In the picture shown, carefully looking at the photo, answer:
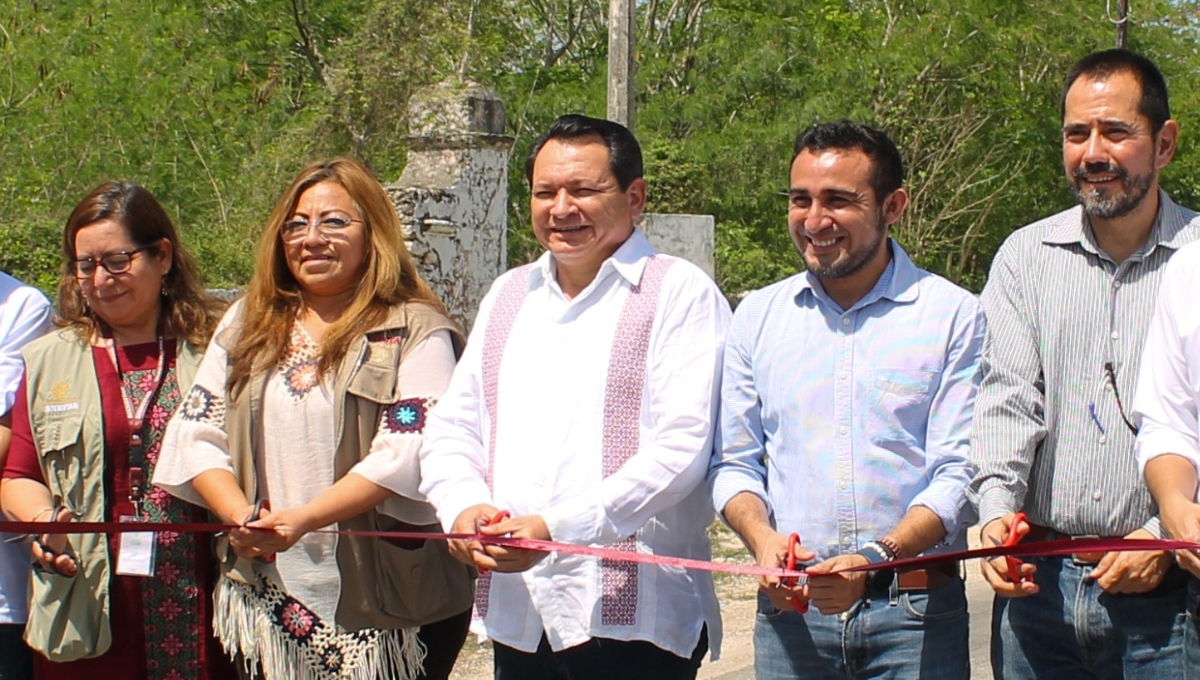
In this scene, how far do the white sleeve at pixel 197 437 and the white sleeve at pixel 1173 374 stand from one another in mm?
2325

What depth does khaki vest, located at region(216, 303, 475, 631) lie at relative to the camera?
360 centimetres

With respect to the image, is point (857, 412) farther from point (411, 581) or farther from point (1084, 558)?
point (411, 581)

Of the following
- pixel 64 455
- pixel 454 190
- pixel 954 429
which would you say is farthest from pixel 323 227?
pixel 454 190

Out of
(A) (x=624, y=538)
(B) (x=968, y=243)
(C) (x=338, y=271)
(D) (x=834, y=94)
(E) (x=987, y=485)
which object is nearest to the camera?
(E) (x=987, y=485)

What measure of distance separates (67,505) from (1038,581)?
8.65 ft

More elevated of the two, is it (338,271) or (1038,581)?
(338,271)

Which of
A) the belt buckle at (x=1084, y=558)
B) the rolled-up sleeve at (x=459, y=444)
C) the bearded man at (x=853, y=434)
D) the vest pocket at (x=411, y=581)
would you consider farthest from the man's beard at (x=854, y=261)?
the vest pocket at (x=411, y=581)

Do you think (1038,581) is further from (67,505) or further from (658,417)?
(67,505)

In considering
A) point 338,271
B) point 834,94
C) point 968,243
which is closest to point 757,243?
point 834,94

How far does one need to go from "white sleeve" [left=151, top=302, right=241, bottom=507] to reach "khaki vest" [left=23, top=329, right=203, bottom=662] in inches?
6.9

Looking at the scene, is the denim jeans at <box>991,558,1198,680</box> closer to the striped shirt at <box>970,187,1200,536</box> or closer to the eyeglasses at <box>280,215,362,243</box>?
the striped shirt at <box>970,187,1200,536</box>

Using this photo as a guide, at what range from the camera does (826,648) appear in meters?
3.17

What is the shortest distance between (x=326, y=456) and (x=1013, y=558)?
5.80 feet

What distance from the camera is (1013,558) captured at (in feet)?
9.83
